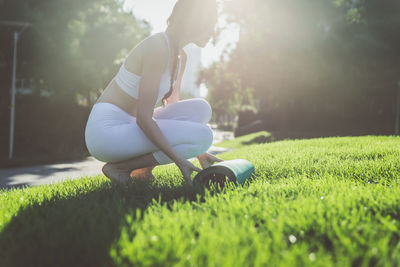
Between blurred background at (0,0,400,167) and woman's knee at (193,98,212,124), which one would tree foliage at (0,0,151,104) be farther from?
woman's knee at (193,98,212,124)

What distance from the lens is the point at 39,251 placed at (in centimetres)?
159

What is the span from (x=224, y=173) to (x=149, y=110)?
0.81 m

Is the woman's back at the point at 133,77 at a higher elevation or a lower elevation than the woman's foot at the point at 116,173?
higher

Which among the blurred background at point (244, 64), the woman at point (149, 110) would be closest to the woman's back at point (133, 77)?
the woman at point (149, 110)

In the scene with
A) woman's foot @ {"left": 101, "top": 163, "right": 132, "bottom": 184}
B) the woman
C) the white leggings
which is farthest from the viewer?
woman's foot @ {"left": 101, "top": 163, "right": 132, "bottom": 184}

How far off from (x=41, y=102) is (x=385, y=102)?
22.3m

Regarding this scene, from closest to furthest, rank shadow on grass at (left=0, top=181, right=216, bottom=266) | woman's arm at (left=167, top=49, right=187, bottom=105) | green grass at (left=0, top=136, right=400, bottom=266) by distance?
green grass at (left=0, top=136, right=400, bottom=266) < shadow on grass at (left=0, top=181, right=216, bottom=266) < woman's arm at (left=167, top=49, right=187, bottom=105)

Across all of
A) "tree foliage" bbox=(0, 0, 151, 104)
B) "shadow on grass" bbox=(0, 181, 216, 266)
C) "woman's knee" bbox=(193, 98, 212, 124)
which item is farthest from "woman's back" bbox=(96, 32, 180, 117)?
"tree foliage" bbox=(0, 0, 151, 104)

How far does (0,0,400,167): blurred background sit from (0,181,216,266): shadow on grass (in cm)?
480

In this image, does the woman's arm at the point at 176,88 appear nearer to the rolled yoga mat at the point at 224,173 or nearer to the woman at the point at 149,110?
the woman at the point at 149,110

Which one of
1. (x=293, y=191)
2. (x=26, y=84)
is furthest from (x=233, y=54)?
(x=293, y=191)

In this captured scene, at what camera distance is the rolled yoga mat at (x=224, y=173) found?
2.66 meters

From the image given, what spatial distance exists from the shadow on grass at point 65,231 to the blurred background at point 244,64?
4799 mm

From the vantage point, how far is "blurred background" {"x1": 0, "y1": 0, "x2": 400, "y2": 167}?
11.1 metres
